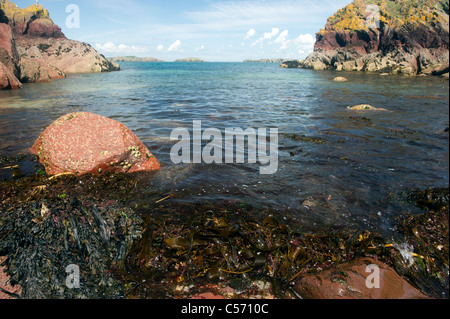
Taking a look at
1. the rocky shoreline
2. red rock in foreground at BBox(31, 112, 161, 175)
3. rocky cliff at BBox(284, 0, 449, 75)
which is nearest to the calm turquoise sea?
the rocky shoreline

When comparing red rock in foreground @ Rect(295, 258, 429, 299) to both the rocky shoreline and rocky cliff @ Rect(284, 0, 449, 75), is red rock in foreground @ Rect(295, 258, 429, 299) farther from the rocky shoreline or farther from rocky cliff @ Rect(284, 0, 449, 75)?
rocky cliff @ Rect(284, 0, 449, 75)

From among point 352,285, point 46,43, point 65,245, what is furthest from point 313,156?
point 46,43

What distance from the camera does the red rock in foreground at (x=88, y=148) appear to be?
17.1 ft

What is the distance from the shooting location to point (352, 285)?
2.78 m

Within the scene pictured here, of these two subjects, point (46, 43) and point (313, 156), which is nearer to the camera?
point (313, 156)

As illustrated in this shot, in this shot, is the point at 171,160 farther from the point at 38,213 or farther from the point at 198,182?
the point at 38,213

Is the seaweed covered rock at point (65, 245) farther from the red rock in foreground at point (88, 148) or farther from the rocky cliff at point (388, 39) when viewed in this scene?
the rocky cliff at point (388, 39)

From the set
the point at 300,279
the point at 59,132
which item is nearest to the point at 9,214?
the point at 59,132

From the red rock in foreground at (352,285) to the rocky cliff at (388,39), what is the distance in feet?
133

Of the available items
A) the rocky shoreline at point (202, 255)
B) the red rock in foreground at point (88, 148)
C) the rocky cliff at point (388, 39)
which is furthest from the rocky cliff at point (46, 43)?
the rocky cliff at point (388, 39)

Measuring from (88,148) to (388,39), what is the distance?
185 feet

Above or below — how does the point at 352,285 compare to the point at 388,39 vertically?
below

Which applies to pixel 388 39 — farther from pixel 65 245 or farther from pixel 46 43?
pixel 46 43

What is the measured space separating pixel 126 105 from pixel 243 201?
1184cm
